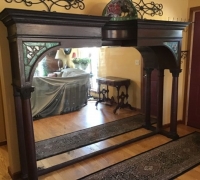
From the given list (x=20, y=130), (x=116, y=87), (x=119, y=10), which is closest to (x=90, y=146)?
(x=20, y=130)

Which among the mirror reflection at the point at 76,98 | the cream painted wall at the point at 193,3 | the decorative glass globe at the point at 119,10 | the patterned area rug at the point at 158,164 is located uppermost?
the cream painted wall at the point at 193,3

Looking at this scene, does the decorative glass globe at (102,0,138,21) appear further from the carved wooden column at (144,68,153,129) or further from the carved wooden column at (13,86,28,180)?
the carved wooden column at (13,86,28,180)

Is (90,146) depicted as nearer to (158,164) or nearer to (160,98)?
(158,164)

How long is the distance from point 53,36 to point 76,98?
2.38 meters

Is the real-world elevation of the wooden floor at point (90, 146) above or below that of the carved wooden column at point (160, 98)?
below

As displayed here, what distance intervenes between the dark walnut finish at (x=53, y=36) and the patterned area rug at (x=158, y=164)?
829 mm

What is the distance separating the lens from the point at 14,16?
5.60 feet

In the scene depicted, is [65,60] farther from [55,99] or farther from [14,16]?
[14,16]

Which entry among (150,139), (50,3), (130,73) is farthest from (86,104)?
(50,3)

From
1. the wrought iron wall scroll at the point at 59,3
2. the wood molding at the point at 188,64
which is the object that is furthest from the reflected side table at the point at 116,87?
the wrought iron wall scroll at the point at 59,3

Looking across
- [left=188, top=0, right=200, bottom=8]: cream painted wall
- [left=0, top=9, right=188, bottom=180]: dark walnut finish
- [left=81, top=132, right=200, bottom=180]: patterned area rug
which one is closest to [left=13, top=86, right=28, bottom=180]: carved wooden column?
[left=0, top=9, right=188, bottom=180]: dark walnut finish

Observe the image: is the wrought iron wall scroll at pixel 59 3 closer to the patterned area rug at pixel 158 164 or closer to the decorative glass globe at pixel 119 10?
the decorative glass globe at pixel 119 10

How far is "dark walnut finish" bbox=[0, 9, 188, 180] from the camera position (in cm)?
181

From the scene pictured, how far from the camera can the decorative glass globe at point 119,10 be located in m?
2.41
